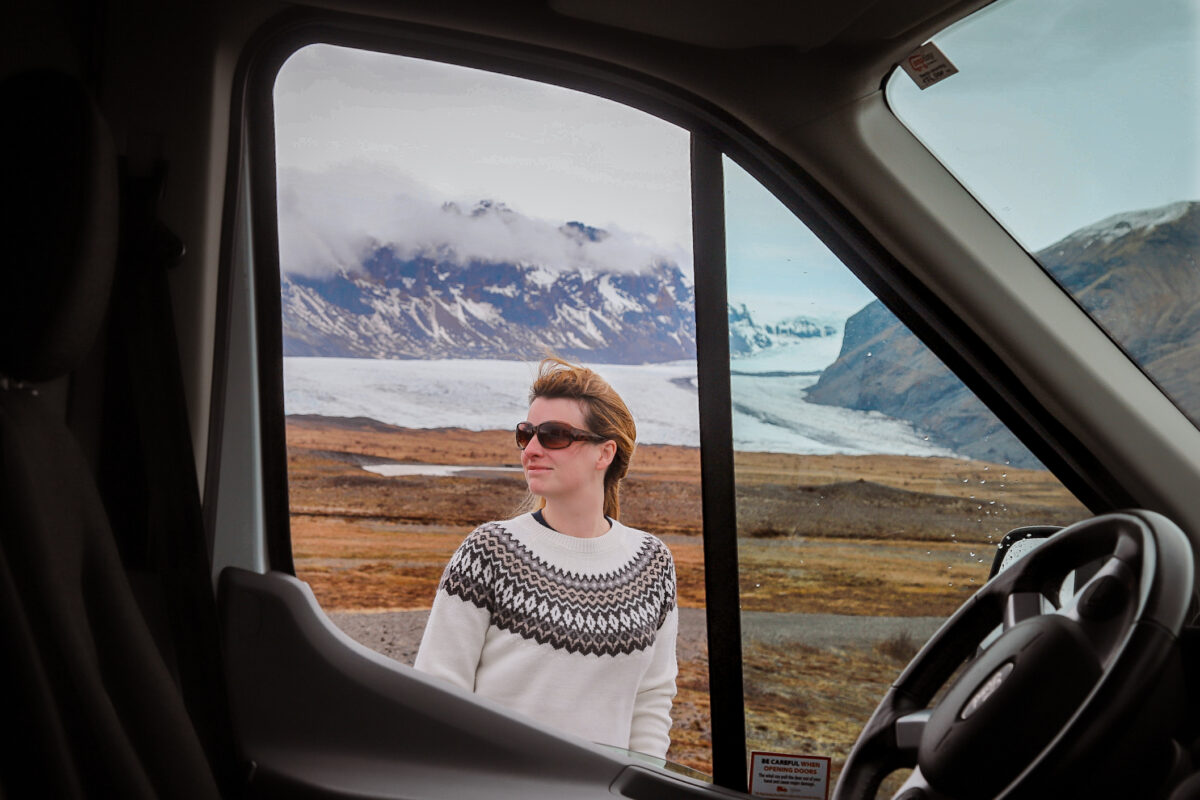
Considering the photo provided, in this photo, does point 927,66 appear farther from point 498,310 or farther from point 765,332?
point 498,310

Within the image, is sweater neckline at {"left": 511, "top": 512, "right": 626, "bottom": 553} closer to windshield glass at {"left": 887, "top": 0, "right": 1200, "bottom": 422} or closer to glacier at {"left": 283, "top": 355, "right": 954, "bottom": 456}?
glacier at {"left": 283, "top": 355, "right": 954, "bottom": 456}

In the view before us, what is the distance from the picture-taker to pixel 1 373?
0.86m

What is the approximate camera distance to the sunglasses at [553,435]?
1647 millimetres

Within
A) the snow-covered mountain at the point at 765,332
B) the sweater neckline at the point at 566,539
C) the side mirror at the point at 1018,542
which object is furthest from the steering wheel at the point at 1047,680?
the sweater neckline at the point at 566,539

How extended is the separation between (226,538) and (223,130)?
2.06ft

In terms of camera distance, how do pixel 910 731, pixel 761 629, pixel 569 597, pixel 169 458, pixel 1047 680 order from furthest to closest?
pixel 569 597 → pixel 761 629 → pixel 169 458 → pixel 910 731 → pixel 1047 680

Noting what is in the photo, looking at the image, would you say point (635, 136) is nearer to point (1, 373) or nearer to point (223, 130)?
point (223, 130)

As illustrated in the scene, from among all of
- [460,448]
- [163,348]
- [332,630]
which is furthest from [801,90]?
[332,630]

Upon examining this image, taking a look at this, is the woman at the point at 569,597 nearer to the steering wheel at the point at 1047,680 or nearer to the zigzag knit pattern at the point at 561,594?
the zigzag knit pattern at the point at 561,594

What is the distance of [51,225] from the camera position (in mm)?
851

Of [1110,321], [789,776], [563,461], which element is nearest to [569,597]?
[563,461]

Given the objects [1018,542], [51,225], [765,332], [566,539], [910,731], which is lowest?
[910,731]

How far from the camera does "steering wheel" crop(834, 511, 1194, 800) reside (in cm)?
70

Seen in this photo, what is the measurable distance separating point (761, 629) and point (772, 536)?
0.15 meters
